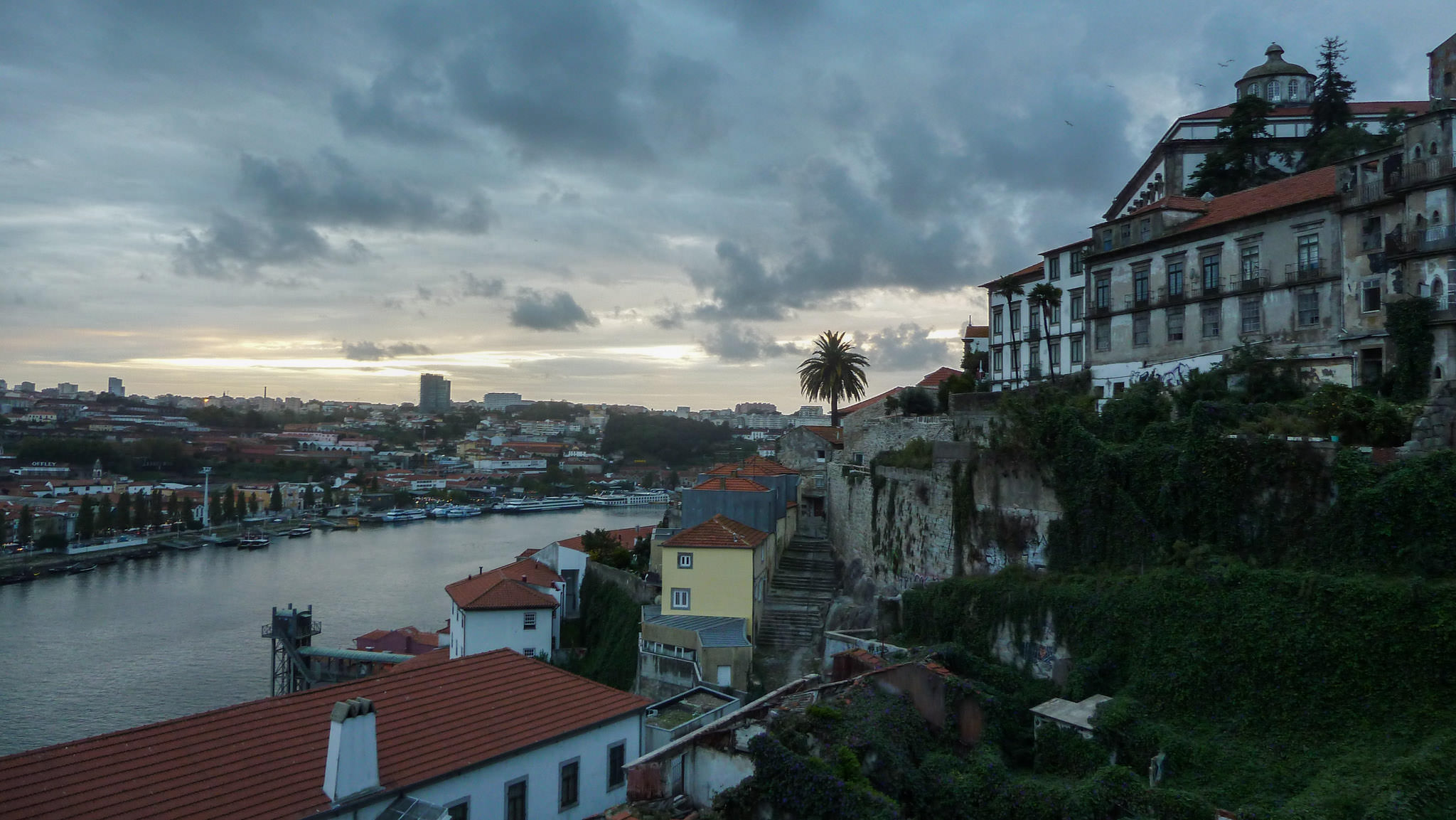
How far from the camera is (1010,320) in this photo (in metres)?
29.6

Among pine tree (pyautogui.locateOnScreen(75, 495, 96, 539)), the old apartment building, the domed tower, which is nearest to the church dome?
the domed tower

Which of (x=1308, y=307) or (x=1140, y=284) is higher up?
(x=1140, y=284)

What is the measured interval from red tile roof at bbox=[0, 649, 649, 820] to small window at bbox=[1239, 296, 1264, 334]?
682 inches

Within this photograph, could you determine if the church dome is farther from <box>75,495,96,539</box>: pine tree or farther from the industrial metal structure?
<box>75,495,96,539</box>: pine tree

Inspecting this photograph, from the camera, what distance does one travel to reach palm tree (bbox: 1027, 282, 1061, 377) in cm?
2593

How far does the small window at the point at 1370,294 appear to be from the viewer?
57.7ft

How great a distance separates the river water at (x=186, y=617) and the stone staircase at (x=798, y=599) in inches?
787

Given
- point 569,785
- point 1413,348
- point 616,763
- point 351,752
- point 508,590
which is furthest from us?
point 508,590

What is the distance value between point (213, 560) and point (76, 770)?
206 ft

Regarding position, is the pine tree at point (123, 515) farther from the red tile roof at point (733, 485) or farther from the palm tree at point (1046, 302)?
the palm tree at point (1046, 302)

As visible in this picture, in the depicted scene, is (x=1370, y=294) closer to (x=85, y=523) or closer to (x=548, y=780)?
(x=548, y=780)

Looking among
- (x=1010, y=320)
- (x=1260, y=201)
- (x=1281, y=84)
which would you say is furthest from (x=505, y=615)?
(x=1281, y=84)

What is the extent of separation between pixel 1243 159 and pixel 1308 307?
40.9 ft

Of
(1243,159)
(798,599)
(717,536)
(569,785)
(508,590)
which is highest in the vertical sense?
(1243,159)
